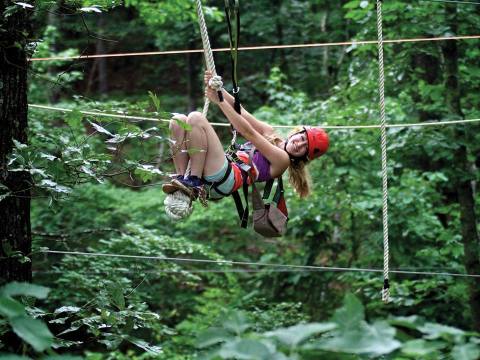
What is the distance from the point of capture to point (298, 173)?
11.0ft

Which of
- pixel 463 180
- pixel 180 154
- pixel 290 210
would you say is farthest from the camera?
pixel 290 210

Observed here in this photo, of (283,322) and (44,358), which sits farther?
(283,322)

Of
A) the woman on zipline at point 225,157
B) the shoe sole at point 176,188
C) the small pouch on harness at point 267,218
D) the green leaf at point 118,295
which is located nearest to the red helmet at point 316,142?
the woman on zipline at point 225,157

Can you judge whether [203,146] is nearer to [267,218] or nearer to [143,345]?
[267,218]

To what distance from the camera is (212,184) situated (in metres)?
2.99

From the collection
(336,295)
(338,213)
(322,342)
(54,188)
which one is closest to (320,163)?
(338,213)

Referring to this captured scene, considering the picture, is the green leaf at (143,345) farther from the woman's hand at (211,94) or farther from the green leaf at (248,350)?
the woman's hand at (211,94)

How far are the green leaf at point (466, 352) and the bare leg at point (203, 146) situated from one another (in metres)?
1.89

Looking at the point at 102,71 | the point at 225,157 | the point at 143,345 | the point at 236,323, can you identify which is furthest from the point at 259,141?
the point at 102,71

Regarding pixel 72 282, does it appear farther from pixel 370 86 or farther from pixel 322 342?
pixel 322 342

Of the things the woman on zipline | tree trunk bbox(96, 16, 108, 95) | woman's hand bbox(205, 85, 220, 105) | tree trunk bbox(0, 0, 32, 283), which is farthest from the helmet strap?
tree trunk bbox(96, 16, 108, 95)

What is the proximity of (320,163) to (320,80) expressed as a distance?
387cm

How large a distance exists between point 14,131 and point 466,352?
1690 millimetres

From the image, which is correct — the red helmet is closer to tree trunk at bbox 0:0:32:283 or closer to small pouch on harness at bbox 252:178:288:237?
small pouch on harness at bbox 252:178:288:237
